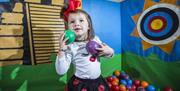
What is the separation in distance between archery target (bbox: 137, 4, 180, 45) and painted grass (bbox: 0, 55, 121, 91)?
3.35ft

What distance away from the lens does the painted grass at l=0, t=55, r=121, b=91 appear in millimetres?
1871

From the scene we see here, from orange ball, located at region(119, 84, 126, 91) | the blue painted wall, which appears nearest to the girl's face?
the blue painted wall

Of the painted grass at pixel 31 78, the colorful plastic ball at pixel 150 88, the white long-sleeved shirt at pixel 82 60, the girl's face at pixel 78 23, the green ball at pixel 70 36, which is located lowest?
the colorful plastic ball at pixel 150 88

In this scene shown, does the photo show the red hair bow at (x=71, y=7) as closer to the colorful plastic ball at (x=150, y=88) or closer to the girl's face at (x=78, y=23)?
the girl's face at (x=78, y=23)

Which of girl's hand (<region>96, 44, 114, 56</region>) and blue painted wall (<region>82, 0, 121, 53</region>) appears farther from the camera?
blue painted wall (<region>82, 0, 121, 53</region>)

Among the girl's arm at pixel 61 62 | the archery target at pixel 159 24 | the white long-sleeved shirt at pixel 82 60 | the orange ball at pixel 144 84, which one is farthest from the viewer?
the orange ball at pixel 144 84

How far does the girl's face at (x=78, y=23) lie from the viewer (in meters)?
1.52

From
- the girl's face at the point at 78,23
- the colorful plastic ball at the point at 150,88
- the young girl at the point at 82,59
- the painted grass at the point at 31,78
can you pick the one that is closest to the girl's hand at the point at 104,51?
the young girl at the point at 82,59

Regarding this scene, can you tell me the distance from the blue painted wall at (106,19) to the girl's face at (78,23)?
3.00 ft

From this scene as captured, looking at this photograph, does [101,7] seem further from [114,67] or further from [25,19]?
[25,19]

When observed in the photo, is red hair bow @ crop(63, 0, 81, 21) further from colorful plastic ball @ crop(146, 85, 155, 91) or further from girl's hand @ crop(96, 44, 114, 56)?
colorful plastic ball @ crop(146, 85, 155, 91)

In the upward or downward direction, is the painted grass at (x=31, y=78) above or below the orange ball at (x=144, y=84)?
above

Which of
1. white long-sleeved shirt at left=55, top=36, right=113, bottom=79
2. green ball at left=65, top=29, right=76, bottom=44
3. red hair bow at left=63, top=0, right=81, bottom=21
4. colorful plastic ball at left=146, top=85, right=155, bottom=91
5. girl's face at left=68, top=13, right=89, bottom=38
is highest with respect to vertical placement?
red hair bow at left=63, top=0, right=81, bottom=21

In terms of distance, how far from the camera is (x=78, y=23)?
152cm
